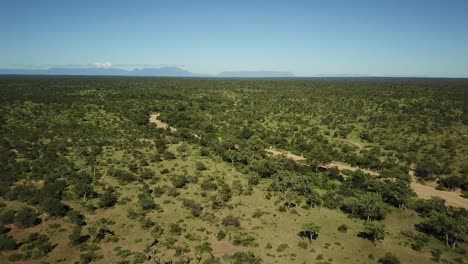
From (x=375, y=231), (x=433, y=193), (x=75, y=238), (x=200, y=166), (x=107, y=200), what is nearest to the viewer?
(x=75, y=238)

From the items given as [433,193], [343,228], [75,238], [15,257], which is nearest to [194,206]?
[75,238]

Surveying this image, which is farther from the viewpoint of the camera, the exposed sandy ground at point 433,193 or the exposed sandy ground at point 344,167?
the exposed sandy ground at point 344,167

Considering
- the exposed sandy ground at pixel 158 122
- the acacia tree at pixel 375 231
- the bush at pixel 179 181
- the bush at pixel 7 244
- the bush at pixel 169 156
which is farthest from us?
the exposed sandy ground at pixel 158 122

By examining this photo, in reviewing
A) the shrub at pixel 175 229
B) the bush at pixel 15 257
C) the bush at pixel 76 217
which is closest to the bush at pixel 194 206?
the shrub at pixel 175 229

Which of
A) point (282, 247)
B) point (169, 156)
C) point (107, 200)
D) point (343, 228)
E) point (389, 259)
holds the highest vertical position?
point (169, 156)

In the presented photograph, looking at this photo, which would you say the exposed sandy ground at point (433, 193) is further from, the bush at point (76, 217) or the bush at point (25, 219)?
the bush at point (25, 219)

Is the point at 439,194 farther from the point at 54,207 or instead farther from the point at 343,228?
the point at 54,207

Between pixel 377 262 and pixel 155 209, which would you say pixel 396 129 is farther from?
pixel 155 209
